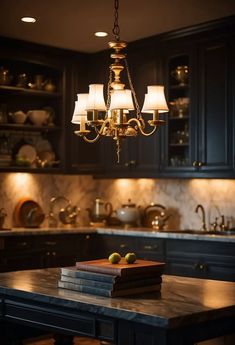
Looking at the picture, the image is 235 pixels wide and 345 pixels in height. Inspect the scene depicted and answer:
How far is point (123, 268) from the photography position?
3029 millimetres

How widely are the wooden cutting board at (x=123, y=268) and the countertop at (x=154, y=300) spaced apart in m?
0.11

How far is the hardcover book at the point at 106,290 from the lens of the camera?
118 inches

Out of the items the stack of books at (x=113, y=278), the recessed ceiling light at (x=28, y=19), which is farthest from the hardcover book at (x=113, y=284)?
the recessed ceiling light at (x=28, y=19)

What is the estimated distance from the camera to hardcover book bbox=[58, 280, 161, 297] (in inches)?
118

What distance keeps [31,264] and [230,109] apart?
230 centimetres

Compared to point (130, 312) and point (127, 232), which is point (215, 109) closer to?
point (127, 232)

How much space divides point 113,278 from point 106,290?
0.06 meters

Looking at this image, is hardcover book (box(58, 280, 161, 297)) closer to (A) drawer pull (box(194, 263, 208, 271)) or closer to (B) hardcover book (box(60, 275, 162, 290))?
(B) hardcover book (box(60, 275, 162, 290))

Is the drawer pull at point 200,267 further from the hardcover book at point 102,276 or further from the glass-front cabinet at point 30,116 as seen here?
the hardcover book at point 102,276

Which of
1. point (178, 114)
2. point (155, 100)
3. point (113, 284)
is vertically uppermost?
point (178, 114)

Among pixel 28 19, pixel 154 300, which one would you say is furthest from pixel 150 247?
pixel 154 300

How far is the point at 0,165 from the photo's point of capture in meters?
6.33

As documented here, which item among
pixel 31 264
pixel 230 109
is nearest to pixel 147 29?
→ pixel 230 109

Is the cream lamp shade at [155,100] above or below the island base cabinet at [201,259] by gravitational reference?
above
